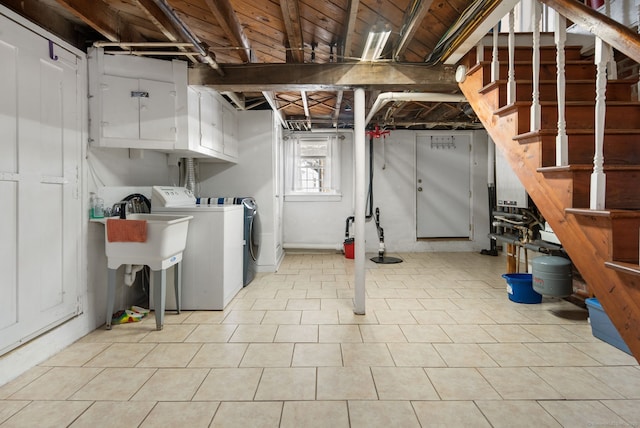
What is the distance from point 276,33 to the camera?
2.87 metres

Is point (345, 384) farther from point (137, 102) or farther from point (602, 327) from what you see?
point (137, 102)

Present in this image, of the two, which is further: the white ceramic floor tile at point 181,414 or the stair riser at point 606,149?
the stair riser at point 606,149

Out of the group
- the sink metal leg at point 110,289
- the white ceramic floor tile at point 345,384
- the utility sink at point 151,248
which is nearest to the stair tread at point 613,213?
the white ceramic floor tile at point 345,384

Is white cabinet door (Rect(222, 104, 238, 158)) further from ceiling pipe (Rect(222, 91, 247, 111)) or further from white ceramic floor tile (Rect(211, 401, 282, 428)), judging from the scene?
white ceramic floor tile (Rect(211, 401, 282, 428))

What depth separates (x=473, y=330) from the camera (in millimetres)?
2754

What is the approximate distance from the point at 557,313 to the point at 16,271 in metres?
4.36

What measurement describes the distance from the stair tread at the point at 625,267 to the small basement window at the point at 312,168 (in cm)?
498

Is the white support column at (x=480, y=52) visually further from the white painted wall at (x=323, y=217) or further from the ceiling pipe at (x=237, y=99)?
the white painted wall at (x=323, y=217)

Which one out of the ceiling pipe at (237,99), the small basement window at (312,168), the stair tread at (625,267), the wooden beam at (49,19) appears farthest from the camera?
the small basement window at (312,168)

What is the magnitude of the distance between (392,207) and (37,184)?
5.27 metres

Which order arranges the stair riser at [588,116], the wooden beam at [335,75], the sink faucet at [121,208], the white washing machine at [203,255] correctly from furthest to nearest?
the white washing machine at [203,255], the wooden beam at [335,75], the sink faucet at [121,208], the stair riser at [588,116]

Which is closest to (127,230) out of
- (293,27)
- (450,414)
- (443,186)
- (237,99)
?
(293,27)

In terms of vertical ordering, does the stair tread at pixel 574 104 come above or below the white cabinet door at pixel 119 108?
below

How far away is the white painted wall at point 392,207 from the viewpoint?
6230mm
